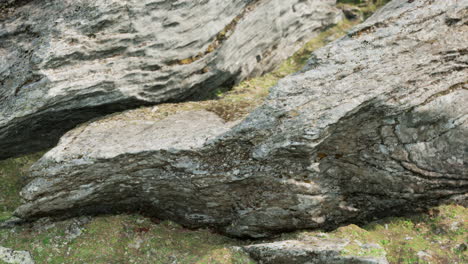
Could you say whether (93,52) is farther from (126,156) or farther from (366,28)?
(366,28)

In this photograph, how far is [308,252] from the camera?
1398cm

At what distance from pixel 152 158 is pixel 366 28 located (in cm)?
1081

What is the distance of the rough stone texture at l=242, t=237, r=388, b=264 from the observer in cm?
1329

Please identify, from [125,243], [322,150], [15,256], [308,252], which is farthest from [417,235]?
[15,256]

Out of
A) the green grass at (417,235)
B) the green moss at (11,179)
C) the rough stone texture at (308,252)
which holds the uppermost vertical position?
the green moss at (11,179)

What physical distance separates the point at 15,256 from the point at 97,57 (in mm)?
9533

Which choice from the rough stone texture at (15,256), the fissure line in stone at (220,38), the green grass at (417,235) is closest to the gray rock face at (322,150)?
the green grass at (417,235)

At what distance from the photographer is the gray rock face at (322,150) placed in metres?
14.4

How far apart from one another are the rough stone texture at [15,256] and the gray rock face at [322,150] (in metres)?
1.74

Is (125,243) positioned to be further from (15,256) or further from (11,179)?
(11,179)

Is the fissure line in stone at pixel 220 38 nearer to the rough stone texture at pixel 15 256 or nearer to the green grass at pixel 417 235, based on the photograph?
the green grass at pixel 417 235

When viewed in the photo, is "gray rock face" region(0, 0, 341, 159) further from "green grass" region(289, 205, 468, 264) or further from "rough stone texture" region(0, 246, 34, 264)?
"green grass" region(289, 205, 468, 264)

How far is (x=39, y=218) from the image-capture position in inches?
690

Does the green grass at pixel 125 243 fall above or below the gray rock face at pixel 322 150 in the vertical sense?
below
